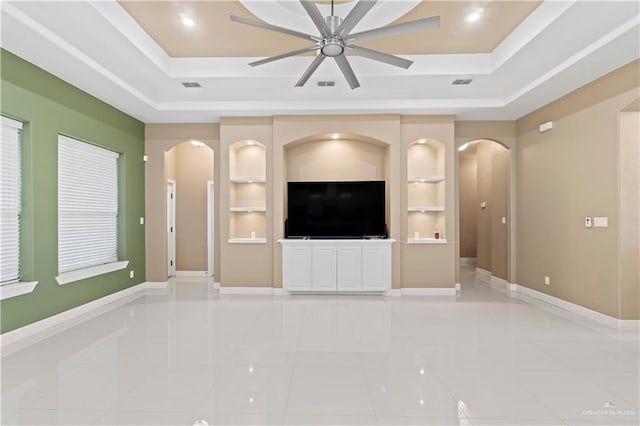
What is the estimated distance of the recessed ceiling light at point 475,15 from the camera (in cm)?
345

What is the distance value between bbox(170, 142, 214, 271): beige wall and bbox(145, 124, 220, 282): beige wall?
117 centimetres

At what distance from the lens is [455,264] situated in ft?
18.7

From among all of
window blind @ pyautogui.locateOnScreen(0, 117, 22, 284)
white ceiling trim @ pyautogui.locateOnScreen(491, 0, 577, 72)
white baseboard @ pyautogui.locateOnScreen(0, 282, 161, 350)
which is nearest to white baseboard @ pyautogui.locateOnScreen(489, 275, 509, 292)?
white ceiling trim @ pyautogui.locateOnScreen(491, 0, 577, 72)

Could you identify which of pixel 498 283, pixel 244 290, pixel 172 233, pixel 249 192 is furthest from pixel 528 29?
pixel 172 233

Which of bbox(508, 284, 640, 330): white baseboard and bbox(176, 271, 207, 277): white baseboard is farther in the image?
bbox(176, 271, 207, 277): white baseboard

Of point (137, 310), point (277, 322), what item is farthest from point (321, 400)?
point (137, 310)

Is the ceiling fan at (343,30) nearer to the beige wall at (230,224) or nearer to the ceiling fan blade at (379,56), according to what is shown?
the ceiling fan blade at (379,56)

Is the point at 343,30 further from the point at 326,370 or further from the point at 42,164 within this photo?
the point at 42,164

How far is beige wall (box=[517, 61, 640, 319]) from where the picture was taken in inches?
152

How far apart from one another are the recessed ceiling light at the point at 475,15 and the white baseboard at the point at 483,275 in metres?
4.91

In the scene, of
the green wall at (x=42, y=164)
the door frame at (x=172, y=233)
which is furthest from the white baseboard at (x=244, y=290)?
the door frame at (x=172, y=233)

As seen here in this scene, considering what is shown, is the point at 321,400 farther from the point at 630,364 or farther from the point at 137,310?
the point at 137,310

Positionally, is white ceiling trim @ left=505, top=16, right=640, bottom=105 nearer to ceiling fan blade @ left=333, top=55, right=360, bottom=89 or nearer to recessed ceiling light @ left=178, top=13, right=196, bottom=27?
ceiling fan blade @ left=333, top=55, right=360, bottom=89

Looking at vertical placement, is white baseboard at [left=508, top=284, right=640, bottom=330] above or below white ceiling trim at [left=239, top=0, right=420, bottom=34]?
below
